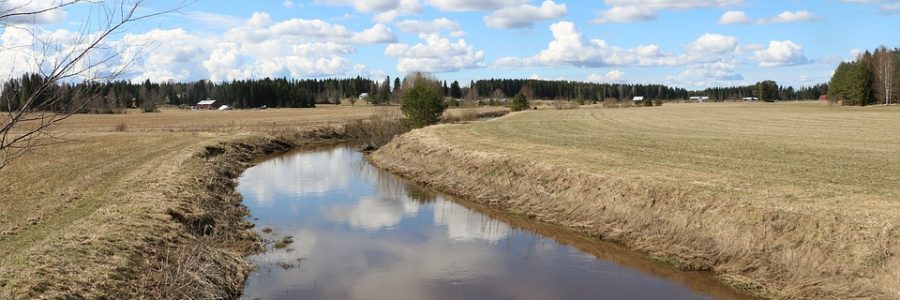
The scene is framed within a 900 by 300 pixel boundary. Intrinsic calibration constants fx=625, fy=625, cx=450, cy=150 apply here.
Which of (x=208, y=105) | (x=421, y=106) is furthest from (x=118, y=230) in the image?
(x=208, y=105)

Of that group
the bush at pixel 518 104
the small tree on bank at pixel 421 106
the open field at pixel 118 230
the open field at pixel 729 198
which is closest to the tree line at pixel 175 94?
the open field at pixel 118 230

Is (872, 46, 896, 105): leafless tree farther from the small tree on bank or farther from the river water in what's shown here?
the river water

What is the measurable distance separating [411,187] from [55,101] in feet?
85.7

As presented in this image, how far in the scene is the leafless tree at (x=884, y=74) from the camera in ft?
312

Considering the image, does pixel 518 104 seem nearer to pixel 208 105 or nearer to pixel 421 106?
pixel 421 106

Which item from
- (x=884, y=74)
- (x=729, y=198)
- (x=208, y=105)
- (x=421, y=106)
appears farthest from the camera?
(x=208, y=105)

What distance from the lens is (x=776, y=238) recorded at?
1463cm

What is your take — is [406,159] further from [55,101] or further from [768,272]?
[55,101]

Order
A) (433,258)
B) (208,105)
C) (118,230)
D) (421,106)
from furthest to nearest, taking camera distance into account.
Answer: (208,105), (421,106), (433,258), (118,230)

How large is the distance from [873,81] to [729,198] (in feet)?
335

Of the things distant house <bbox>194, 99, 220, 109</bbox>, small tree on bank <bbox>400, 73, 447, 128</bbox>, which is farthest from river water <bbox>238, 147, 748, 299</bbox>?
distant house <bbox>194, 99, 220, 109</bbox>

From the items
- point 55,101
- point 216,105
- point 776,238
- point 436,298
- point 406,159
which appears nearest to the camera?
point 55,101

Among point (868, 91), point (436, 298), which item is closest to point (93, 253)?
point (436, 298)

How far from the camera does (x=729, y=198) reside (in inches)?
676
